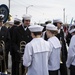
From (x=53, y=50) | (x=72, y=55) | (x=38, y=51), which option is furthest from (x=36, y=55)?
(x=72, y=55)

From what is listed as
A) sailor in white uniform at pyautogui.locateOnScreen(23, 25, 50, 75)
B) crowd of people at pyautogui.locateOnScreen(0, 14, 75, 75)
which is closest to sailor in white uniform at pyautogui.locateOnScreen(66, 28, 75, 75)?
crowd of people at pyautogui.locateOnScreen(0, 14, 75, 75)

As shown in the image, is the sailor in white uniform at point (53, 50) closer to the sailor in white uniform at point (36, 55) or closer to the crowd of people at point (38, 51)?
the crowd of people at point (38, 51)

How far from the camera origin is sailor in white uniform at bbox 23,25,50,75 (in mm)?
5207

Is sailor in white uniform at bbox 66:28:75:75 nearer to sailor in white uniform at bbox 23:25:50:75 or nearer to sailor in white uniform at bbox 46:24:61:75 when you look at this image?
sailor in white uniform at bbox 46:24:61:75

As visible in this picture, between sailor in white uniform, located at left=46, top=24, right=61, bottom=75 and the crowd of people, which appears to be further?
sailor in white uniform, located at left=46, top=24, right=61, bottom=75

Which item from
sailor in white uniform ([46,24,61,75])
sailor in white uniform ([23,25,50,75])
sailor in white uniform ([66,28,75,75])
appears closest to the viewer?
sailor in white uniform ([23,25,50,75])

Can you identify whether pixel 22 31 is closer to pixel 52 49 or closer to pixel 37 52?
pixel 52 49

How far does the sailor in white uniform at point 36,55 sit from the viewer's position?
17.1 feet

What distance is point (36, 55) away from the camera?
17.3 ft

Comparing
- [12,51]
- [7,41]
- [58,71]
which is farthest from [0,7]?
[58,71]

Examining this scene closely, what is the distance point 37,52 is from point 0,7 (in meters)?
4.32

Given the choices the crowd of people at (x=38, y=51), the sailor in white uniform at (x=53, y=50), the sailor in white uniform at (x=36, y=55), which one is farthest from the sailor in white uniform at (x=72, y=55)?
the sailor in white uniform at (x=36, y=55)

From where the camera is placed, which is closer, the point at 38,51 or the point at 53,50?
the point at 38,51

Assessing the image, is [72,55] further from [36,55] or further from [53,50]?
[36,55]
